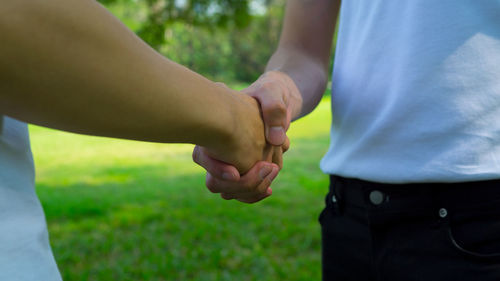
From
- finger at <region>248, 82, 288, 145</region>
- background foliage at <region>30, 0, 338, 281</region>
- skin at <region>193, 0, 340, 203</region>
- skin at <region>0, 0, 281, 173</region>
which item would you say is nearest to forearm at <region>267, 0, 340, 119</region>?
skin at <region>193, 0, 340, 203</region>

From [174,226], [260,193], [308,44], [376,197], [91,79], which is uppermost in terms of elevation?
[91,79]

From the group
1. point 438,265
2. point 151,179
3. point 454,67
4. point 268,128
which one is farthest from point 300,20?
point 151,179

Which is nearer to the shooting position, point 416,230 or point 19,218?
point 19,218

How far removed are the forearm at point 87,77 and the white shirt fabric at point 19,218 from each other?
152 millimetres

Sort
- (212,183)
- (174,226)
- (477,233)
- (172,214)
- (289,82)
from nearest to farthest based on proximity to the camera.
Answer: (477,233), (212,183), (289,82), (174,226), (172,214)

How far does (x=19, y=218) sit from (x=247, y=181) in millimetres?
615

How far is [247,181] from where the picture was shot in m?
1.28

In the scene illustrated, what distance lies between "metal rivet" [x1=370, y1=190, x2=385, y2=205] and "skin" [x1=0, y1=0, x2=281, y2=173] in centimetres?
54

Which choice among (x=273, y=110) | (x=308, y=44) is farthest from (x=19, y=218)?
(x=308, y=44)

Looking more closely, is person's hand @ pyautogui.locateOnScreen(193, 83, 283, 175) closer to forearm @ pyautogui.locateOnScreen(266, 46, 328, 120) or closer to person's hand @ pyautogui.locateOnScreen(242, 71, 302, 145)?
person's hand @ pyautogui.locateOnScreen(242, 71, 302, 145)

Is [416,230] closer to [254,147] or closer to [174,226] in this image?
[254,147]

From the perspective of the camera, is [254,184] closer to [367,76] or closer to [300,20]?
[367,76]

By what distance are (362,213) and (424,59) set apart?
0.44 m

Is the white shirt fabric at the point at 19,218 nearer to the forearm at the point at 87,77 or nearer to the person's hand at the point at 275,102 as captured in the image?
the forearm at the point at 87,77
